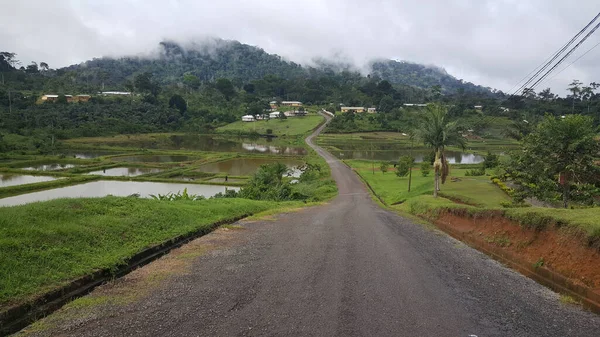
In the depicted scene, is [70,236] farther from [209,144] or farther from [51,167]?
[209,144]

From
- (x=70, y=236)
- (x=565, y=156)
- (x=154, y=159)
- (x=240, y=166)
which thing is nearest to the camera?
(x=70, y=236)

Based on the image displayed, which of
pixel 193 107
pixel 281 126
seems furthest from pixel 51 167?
pixel 193 107

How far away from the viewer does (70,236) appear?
8344mm

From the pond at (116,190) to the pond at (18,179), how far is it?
14.4 feet

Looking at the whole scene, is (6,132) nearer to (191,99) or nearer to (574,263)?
(191,99)

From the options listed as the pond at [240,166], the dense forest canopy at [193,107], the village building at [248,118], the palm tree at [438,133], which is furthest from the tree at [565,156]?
the village building at [248,118]

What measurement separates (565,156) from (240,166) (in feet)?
156

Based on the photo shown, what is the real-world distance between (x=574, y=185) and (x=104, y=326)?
1850 centimetres

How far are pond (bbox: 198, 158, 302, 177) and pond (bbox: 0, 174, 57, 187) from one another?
18353mm

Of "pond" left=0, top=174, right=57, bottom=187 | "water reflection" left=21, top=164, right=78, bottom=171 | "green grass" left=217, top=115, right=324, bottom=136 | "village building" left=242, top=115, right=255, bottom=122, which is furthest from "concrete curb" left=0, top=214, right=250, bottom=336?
"village building" left=242, top=115, right=255, bottom=122

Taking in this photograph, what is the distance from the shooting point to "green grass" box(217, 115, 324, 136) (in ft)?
367

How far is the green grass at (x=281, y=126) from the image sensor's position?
112m

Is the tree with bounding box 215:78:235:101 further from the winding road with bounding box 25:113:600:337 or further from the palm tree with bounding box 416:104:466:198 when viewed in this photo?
the winding road with bounding box 25:113:600:337

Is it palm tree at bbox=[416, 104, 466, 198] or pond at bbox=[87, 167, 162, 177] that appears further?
pond at bbox=[87, 167, 162, 177]
